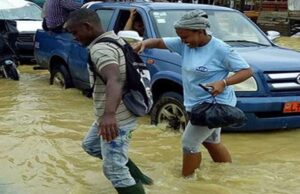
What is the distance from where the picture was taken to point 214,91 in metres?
4.57

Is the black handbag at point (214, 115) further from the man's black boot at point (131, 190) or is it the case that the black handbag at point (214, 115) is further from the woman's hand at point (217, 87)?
the man's black boot at point (131, 190)

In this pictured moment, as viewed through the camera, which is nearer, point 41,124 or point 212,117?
point 212,117

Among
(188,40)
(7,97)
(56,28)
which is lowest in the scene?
(7,97)

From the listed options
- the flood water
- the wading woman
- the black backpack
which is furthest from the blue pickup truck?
the black backpack

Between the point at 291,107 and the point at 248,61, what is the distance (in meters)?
0.72

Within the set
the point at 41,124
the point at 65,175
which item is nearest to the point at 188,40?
the point at 65,175

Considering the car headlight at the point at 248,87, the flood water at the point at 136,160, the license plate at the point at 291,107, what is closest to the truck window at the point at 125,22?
the flood water at the point at 136,160

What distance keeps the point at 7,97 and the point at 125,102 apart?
231 inches

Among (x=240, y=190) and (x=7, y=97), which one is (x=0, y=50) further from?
(x=240, y=190)

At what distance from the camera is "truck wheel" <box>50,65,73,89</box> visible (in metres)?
9.57

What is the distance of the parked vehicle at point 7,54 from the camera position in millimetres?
11188

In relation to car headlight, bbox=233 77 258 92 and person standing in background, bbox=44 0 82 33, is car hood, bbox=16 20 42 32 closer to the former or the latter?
person standing in background, bbox=44 0 82 33

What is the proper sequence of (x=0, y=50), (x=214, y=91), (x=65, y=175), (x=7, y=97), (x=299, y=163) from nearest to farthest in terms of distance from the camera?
(x=214, y=91) < (x=65, y=175) < (x=299, y=163) < (x=7, y=97) < (x=0, y=50)

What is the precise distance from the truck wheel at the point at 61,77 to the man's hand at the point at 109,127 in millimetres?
5765
